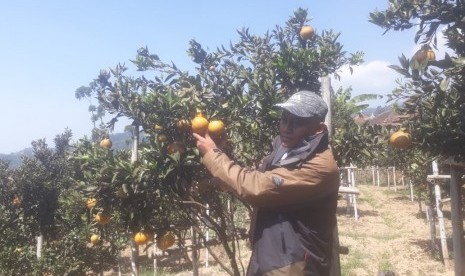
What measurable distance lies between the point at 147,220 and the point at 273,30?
346 centimetres

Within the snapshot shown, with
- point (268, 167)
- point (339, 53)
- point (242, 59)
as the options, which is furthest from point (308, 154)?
point (242, 59)

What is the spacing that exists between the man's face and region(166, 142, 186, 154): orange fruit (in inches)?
68.8

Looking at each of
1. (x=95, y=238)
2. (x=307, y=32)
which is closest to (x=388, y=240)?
(x=95, y=238)

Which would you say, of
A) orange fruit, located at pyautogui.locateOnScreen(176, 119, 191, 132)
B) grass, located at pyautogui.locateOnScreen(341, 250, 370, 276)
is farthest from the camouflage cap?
grass, located at pyautogui.locateOnScreen(341, 250, 370, 276)

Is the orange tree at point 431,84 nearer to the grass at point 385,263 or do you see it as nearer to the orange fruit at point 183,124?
the orange fruit at point 183,124

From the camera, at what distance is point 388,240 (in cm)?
1502

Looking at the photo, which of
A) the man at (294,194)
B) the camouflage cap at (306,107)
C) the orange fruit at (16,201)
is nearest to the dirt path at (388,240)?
the orange fruit at (16,201)

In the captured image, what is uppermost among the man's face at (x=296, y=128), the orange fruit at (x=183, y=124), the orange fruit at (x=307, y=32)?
the orange fruit at (x=307, y=32)

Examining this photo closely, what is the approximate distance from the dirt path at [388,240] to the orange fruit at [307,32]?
819cm

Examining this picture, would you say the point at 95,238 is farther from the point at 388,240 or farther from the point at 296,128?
the point at 388,240

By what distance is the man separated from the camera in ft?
6.70

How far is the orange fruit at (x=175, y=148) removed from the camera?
386cm

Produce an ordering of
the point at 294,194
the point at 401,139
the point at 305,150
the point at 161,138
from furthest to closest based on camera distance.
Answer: the point at 401,139 → the point at 161,138 → the point at 305,150 → the point at 294,194

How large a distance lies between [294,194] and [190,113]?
6.99 feet
